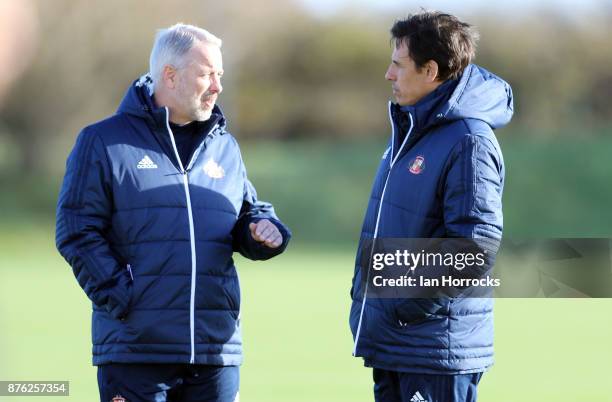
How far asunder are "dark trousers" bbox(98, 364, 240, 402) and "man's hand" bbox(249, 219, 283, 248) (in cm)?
52

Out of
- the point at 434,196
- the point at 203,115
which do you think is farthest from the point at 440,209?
the point at 203,115

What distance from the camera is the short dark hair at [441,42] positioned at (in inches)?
181

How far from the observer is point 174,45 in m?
4.68

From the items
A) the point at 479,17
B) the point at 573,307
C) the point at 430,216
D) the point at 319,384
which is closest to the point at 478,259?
the point at 430,216

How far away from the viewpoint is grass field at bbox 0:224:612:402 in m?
8.12

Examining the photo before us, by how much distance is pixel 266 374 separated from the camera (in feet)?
28.6

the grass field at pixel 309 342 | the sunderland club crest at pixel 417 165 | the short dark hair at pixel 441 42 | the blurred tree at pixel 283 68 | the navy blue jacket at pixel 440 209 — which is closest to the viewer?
the navy blue jacket at pixel 440 209

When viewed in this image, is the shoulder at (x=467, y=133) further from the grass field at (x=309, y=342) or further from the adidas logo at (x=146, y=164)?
the grass field at (x=309, y=342)

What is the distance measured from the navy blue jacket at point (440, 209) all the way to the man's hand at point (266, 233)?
356 mm

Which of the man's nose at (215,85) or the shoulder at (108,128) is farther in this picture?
the man's nose at (215,85)

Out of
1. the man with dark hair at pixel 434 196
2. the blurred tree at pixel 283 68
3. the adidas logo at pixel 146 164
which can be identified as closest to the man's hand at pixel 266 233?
the man with dark hair at pixel 434 196

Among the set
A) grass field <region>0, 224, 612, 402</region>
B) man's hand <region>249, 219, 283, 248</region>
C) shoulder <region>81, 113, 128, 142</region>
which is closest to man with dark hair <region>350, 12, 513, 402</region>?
man's hand <region>249, 219, 283, 248</region>

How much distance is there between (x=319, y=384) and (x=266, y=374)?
0.56 m

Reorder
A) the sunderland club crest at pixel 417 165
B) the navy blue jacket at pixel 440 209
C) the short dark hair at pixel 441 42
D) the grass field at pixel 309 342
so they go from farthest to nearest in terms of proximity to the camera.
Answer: the grass field at pixel 309 342 → the short dark hair at pixel 441 42 → the sunderland club crest at pixel 417 165 → the navy blue jacket at pixel 440 209
